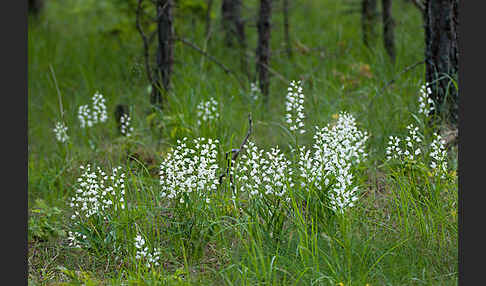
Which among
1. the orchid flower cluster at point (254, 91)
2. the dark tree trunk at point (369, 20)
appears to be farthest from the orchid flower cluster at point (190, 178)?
the dark tree trunk at point (369, 20)

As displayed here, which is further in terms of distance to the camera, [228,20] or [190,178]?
[228,20]

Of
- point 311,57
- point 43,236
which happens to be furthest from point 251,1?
point 43,236

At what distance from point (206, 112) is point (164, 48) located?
1.40 meters

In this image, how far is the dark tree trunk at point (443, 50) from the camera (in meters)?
5.22

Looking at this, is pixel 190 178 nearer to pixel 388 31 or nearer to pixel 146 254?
pixel 146 254

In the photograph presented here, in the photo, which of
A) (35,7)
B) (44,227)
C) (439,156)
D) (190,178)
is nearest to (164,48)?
(44,227)

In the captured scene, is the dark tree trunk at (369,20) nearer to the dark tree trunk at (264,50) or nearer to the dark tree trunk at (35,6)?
the dark tree trunk at (264,50)

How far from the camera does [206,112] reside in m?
5.41

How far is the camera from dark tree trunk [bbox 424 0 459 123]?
17.1 ft

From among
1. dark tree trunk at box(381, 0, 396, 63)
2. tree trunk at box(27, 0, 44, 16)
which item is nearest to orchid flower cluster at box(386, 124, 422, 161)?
dark tree trunk at box(381, 0, 396, 63)

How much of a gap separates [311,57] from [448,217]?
434 centimetres

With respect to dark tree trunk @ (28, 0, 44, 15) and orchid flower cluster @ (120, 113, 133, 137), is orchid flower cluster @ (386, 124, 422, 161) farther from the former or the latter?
dark tree trunk @ (28, 0, 44, 15)

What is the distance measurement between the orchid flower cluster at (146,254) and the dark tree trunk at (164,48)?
8.60 ft

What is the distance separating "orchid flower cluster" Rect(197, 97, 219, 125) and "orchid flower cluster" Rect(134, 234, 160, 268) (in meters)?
1.81
